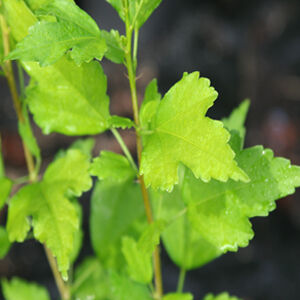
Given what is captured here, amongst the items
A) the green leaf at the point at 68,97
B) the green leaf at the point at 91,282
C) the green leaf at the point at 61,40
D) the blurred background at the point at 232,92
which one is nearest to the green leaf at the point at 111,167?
the green leaf at the point at 68,97

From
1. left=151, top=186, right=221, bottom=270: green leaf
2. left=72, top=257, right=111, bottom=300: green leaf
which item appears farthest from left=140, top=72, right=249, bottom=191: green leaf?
left=72, top=257, right=111, bottom=300: green leaf

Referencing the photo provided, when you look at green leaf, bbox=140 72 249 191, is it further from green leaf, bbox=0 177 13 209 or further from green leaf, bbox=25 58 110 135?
green leaf, bbox=0 177 13 209

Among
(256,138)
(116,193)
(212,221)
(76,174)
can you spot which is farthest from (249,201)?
(256,138)

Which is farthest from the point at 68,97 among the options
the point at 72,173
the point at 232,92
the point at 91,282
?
the point at 232,92

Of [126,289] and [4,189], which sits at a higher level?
[4,189]

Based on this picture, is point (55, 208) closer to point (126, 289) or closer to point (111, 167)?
point (111, 167)

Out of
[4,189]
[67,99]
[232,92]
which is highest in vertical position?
[67,99]
